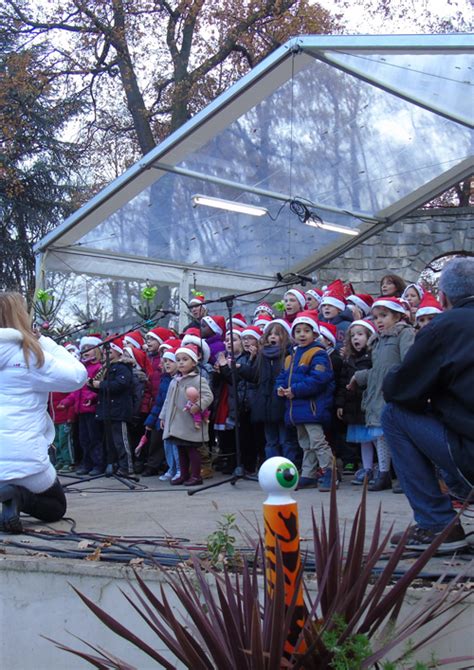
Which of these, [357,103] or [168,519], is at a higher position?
[357,103]

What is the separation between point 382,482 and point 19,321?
11.3 ft

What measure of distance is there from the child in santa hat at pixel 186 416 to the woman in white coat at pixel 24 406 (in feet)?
10.1

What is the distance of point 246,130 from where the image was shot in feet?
36.5

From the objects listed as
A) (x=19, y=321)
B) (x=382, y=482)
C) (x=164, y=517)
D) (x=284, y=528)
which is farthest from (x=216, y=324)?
(x=284, y=528)

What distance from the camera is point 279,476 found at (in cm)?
267

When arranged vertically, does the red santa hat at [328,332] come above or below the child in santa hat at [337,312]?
below

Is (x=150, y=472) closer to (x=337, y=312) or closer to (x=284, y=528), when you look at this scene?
(x=337, y=312)

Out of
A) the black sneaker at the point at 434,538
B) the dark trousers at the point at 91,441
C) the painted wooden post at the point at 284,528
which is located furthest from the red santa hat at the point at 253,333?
the painted wooden post at the point at 284,528

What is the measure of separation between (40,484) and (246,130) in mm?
6907

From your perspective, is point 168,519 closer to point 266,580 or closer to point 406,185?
point 266,580

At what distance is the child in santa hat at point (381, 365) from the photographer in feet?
23.7

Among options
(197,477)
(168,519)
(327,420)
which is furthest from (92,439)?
(168,519)

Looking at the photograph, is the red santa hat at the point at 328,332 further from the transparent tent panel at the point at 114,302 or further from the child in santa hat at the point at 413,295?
the transparent tent panel at the point at 114,302

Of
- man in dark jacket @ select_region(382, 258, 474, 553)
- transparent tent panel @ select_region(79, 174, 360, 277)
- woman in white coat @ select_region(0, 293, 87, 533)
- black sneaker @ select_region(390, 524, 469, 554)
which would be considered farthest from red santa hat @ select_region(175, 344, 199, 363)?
black sneaker @ select_region(390, 524, 469, 554)
